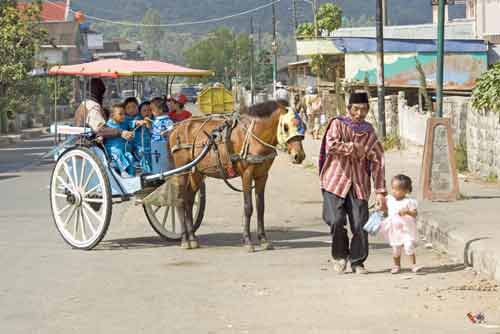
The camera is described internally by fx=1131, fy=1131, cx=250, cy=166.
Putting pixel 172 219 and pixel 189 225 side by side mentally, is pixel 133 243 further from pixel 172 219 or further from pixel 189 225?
pixel 189 225

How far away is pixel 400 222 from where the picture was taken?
1091cm

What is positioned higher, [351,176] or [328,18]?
[328,18]

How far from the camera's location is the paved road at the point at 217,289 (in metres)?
8.66

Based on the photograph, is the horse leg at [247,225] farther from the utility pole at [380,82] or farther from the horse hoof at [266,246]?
the utility pole at [380,82]

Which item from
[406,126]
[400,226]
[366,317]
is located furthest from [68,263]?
[406,126]

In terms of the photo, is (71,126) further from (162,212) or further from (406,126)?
(406,126)

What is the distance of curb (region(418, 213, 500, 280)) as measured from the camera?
1062 cm

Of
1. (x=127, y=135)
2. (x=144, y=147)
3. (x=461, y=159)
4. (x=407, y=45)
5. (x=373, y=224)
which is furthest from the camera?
(x=407, y=45)

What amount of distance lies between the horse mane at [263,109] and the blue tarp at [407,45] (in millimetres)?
37930

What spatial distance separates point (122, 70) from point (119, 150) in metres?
1.07

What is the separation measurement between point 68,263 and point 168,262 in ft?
3.51

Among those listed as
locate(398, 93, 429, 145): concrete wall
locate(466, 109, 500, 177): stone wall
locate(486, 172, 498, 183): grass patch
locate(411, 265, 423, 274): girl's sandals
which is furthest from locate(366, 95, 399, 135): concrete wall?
locate(411, 265, 423, 274): girl's sandals

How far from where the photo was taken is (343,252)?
11.0 metres

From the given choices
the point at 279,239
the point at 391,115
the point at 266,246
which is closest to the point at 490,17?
the point at 391,115
